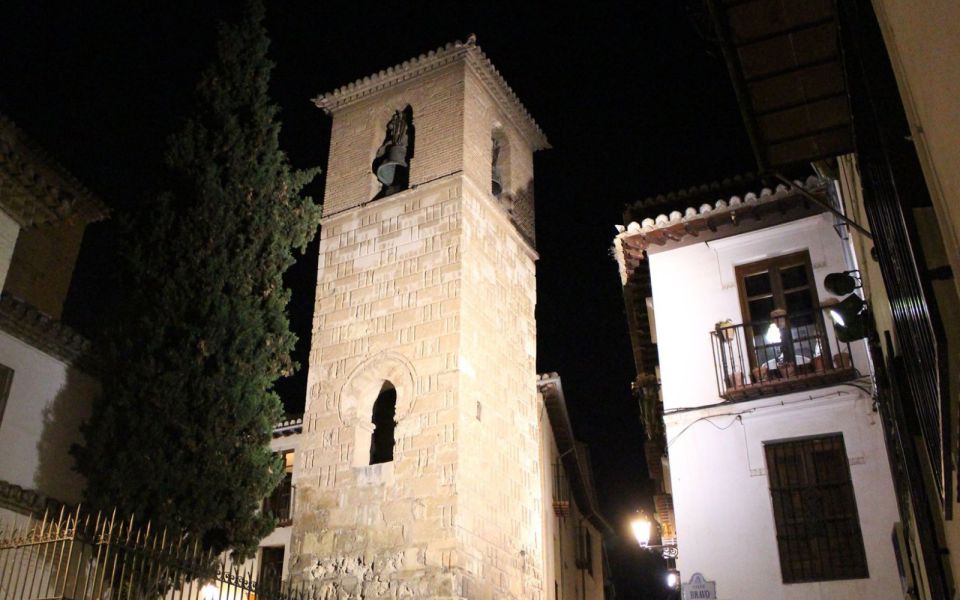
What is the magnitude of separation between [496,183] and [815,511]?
319 inches

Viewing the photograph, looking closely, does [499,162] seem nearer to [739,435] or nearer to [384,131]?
[384,131]

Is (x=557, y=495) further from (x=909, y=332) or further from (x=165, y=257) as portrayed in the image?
(x=909, y=332)

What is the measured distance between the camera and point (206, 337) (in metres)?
10.9

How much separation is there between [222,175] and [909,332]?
10.1 meters

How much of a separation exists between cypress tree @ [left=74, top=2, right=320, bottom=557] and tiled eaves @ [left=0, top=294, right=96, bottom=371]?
394 millimetres

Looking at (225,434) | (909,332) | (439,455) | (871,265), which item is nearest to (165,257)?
(225,434)

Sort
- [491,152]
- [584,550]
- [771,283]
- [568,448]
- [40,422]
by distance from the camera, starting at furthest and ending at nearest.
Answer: [584,550] < [568,448] < [491,152] < [40,422] < [771,283]

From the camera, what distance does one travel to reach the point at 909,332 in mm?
4102

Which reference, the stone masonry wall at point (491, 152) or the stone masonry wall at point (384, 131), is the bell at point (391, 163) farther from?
the stone masonry wall at point (491, 152)

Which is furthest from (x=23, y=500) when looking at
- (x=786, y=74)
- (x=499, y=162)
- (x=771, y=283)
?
(x=786, y=74)

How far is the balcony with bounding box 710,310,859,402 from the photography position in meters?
9.42

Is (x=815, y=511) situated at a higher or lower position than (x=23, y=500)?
lower

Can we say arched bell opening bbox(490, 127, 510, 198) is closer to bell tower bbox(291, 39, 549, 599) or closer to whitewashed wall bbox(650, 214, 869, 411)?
bell tower bbox(291, 39, 549, 599)

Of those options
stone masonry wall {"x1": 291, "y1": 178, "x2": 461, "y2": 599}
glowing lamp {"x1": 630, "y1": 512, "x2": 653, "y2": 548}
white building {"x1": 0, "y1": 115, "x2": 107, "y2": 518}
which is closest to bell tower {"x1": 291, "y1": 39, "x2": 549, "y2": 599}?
stone masonry wall {"x1": 291, "y1": 178, "x2": 461, "y2": 599}
